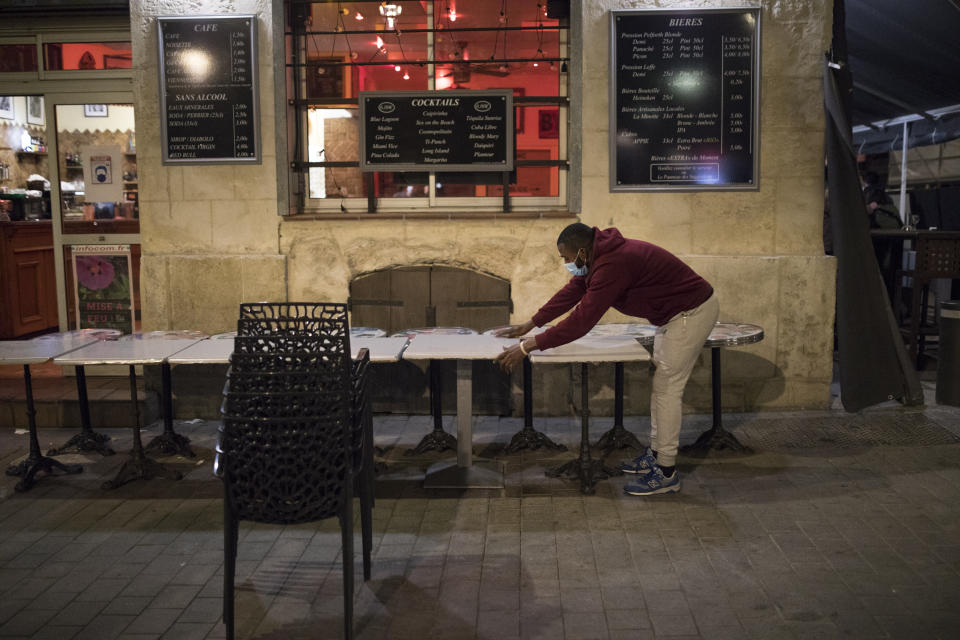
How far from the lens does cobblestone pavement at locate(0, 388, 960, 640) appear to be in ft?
13.1

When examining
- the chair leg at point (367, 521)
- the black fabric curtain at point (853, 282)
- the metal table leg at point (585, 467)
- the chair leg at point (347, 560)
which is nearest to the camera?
the chair leg at point (347, 560)

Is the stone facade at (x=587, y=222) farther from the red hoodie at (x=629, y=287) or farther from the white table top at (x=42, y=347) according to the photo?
the red hoodie at (x=629, y=287)

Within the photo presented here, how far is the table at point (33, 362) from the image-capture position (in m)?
5.76

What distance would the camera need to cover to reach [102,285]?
318 inches

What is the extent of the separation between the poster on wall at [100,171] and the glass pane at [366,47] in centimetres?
200

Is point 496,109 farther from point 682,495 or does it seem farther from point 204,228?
point 682,495

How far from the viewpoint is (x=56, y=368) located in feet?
28.0

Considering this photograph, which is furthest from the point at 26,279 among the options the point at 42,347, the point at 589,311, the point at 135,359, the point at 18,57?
the point at 589,311

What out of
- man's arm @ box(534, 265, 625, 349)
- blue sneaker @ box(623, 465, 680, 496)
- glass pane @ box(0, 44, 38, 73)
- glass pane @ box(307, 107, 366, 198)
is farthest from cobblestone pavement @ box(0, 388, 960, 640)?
glass pane @ box(0, 44, 38, 73)

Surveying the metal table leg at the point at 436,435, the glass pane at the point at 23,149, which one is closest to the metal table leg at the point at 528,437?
the metal table leg at the point at 436,435

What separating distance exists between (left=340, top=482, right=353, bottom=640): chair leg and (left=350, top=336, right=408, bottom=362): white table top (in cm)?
162

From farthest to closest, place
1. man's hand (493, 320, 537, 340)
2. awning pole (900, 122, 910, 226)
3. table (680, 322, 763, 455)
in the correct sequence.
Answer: awning pole (900, 122, 910, 226), table (680, 322, 763, 455), man's hand (493, 320, 537, 340)

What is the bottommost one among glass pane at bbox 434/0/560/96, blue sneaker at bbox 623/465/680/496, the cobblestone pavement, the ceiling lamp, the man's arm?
the cobblestone pavement

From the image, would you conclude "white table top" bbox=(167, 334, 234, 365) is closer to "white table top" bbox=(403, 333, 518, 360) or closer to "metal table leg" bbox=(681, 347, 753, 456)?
"white table top" bbox=(403, 333, 518, 360)
